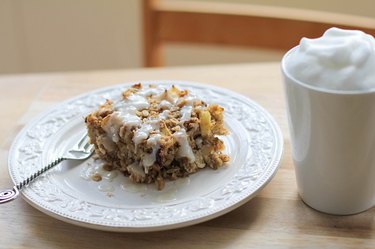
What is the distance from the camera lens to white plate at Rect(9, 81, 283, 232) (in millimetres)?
775

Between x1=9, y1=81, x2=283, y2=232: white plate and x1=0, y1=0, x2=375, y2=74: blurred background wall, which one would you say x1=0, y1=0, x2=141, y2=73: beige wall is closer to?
x1=0, y1=0, x2=375, y2=74: blurred background wall

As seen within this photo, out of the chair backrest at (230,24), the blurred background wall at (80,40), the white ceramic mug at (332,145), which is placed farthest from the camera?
the blurred background wall at (80,40)

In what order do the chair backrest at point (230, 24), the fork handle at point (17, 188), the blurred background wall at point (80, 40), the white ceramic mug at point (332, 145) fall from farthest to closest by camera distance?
the blurred background wall at point (80, 40) → the chair backrest at point (230, 24) → the fork handle at point (17, 188) → the white ceramic mug at point (332, 145)

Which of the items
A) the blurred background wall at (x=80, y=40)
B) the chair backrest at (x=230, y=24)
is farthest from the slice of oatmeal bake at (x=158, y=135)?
the blurred background wall at (x=80, y=40)

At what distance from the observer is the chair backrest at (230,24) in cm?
133

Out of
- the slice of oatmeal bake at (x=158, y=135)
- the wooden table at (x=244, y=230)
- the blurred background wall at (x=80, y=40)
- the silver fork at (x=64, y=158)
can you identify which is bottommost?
the blurred background wall at (x=80, y=40)

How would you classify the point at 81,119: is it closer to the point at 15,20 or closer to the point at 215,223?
the point at 215,223

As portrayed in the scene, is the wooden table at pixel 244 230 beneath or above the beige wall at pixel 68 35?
above

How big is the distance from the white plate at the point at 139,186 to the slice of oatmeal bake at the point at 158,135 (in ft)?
0.07

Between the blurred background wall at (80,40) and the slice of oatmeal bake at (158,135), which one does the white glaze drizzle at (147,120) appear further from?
the blurred background wall at (80,40)

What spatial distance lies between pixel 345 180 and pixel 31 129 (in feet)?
1.78

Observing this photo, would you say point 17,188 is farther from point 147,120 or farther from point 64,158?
point 147,120

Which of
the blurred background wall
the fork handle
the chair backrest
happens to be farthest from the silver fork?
the blurred background wall

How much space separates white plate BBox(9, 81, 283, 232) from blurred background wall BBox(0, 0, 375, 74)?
1.25 m
